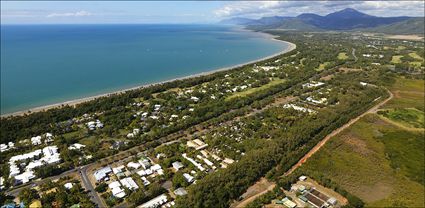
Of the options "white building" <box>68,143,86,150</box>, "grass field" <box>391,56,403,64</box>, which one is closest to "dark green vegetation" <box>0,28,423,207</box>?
"white building" <box>68,143,86,150</box>

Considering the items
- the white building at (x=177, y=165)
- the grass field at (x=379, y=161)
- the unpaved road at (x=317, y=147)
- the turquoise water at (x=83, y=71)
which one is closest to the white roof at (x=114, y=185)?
the white building at (x=177, y=165)

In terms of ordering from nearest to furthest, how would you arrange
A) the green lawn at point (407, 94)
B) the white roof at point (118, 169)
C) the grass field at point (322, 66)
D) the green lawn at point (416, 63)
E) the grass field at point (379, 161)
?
the grass field at point (379, 161), the white roof at point (118, 169), the green lawn at point (407, 94), the grass field at point (322, 66), the green lawn at point (416, 63)

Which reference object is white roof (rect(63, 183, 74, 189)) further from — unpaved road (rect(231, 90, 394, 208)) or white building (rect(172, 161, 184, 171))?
unpaved road (rect(231, 90, 394, 208))

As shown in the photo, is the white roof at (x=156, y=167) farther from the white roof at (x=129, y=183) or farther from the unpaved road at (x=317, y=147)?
the unpaved road at (x=317, y=147)

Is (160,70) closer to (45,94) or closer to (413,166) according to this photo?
(45,94)

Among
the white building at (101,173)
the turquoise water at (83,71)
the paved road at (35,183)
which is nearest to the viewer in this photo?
the paved road at (35,183)

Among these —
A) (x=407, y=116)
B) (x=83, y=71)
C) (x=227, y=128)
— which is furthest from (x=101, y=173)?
(x=83, y=71)

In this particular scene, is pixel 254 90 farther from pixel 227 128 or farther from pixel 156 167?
pixel 156 167
